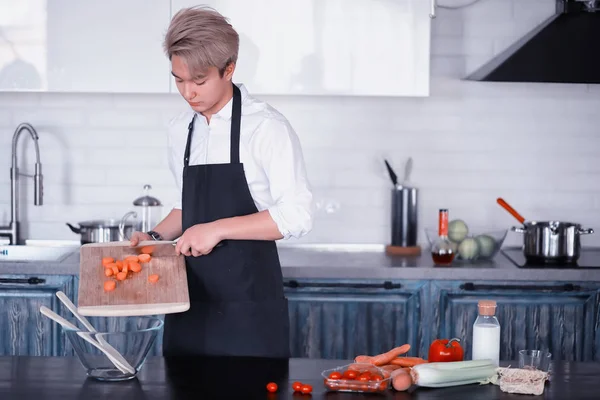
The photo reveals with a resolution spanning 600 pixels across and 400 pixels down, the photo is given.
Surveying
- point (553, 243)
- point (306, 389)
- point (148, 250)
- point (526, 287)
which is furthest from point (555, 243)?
point (306, 389)

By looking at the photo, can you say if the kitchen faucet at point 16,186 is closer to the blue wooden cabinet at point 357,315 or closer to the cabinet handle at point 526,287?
the blue wooden cabinet at point 357,315

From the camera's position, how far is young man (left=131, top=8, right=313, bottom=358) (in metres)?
2.96

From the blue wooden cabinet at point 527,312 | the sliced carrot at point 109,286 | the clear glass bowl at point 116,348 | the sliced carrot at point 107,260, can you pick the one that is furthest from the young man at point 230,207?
the blue wooden cabinet at point 527,312

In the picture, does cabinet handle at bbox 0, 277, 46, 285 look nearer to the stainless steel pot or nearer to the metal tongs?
the metal tongs

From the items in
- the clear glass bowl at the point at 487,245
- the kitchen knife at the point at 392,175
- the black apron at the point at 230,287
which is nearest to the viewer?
the black apron at the point at 230,287

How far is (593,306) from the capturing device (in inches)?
163

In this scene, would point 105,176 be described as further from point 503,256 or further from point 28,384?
point 28,384

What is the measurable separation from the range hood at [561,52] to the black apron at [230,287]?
56.0 inches

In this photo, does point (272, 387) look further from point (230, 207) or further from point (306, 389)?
point (230, 207)

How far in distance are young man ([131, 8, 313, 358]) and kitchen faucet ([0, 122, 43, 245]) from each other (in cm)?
156

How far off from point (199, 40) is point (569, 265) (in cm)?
221

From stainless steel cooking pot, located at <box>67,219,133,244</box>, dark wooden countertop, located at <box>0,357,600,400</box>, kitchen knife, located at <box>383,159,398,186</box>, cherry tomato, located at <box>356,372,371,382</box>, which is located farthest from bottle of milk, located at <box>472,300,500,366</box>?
stainless steel cooking pot, located at <box>67,219,133,244</box>

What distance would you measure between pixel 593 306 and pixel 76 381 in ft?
8.20

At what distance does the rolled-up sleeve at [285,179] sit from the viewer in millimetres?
2955
